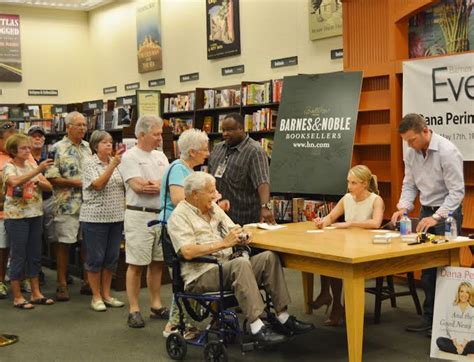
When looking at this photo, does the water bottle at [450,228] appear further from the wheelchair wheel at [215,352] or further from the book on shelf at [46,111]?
the book on shelf at [46,111]

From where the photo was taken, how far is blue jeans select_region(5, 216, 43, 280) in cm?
607

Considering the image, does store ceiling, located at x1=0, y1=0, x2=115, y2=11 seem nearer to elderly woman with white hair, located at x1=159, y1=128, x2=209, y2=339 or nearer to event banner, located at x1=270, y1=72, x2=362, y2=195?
event banner, located at x1=270, y1=72, x2=362, y2=195

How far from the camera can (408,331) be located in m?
5.06

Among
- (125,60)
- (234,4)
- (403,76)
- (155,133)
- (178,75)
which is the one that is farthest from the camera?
(125,60)

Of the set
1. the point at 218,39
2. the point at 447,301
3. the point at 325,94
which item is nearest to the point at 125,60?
the point at 218,39

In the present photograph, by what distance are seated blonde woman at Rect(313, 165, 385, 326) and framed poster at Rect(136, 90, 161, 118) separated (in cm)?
567

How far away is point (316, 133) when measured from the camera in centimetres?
717

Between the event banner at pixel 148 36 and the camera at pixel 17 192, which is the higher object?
the event banner at pixel 148 36

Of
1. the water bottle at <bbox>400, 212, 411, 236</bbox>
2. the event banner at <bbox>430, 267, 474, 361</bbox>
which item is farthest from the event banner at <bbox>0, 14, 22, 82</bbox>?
the event banner at <bbox>430, 267, 474, 361</bbox>

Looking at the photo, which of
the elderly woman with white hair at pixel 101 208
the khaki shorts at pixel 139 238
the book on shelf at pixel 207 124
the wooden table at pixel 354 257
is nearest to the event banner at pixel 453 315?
the wooden table at pixel 354 257

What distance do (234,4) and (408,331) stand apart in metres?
6.83

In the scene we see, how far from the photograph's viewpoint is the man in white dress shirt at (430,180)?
188 inches

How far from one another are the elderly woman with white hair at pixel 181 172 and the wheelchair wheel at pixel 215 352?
544 mm

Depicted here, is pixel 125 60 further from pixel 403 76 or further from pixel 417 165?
pixel 417 165
